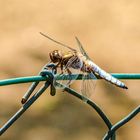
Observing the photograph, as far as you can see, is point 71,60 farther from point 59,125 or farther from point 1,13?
point 1,13

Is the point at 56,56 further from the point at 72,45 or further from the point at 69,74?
the point at 72,45

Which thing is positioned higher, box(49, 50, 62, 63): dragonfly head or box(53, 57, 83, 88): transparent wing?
box(49, 50, 62, 63): dragonfly head

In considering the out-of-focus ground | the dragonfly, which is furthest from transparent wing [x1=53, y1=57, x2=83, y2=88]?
the out-of-focus ground

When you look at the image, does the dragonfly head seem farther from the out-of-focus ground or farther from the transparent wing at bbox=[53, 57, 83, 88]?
the out-of-focus ground

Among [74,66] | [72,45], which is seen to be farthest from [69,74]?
[72,45]

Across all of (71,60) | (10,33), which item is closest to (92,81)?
(71,60)

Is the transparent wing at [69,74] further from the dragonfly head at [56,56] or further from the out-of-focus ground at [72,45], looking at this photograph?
the out-of-focus ground at [72,45]
